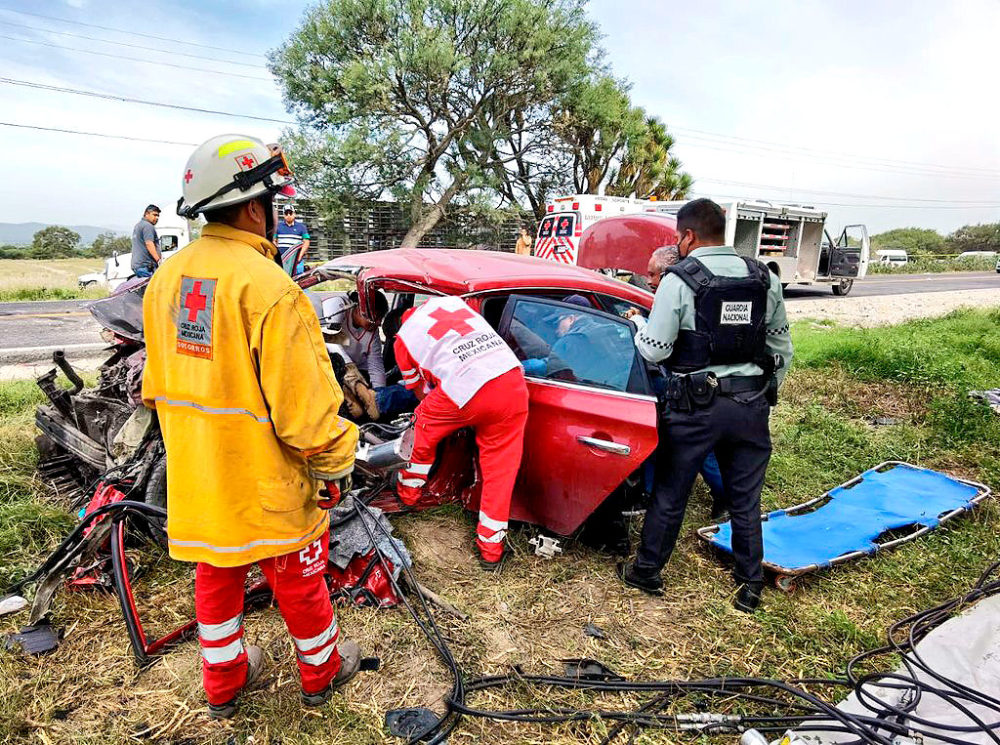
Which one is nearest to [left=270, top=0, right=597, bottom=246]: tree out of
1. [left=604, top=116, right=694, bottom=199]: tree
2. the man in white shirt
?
[left=604, top=116, right=694, bottom=199]: tree

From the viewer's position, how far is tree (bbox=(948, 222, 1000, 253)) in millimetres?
53562

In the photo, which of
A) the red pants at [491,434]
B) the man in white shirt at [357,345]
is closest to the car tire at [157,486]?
the man in white shirt at [357,345]

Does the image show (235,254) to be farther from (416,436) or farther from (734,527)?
(734,527)

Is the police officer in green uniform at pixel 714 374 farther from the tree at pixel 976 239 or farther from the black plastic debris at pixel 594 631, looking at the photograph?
the tree at pixel 976 239

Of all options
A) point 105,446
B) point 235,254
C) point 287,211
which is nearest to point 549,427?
point 235,254

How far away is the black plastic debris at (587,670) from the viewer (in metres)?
2.44

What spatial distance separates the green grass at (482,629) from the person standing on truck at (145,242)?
5.34 meters

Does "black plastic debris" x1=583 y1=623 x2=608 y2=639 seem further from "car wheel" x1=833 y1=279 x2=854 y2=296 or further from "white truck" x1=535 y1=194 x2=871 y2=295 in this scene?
"car wheel" x1=833 y1=279 x2=854 y2=296

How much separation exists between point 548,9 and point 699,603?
68.8 feet

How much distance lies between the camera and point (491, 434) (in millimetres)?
2984

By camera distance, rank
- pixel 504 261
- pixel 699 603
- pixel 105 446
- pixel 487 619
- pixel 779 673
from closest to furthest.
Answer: pixel 779 673 → pixel 487 619 → pixel 699 603 → pixel 105 446 → pixel 504 261

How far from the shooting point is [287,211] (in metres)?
8.49

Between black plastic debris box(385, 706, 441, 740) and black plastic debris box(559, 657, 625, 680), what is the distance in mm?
583

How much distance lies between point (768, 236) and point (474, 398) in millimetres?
13960
